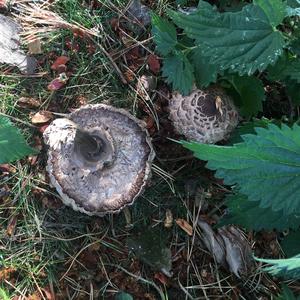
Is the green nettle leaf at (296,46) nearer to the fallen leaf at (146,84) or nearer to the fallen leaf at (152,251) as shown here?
the fallen leaf at (146,84)

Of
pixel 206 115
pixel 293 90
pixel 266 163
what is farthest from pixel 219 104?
pixel 266 163

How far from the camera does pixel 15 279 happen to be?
2.20 meters

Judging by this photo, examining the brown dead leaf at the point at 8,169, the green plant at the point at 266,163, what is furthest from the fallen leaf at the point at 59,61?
the green plant at the point at 266,163

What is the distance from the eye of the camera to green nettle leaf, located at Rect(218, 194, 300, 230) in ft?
5.45

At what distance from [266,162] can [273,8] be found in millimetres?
538

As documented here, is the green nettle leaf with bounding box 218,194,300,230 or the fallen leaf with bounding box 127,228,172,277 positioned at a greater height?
the green nettle leaf with bounding box 218,194,300,230

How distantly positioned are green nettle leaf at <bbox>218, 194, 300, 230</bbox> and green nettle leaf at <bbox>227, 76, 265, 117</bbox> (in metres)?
0.44

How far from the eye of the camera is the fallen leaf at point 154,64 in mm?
2287

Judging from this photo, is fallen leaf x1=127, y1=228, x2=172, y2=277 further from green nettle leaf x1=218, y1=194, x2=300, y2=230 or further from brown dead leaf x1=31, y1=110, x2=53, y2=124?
brown dead leaf x1=31, y1=110, x2=53, y2=124

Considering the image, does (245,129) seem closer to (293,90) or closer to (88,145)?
(293,90)

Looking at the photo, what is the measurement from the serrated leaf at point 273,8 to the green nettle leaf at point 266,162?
1.44 ft

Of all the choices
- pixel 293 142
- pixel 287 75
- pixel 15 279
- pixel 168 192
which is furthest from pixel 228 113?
pixel 15 279

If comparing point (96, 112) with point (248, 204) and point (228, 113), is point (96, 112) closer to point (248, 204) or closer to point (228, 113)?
point (228, 113)

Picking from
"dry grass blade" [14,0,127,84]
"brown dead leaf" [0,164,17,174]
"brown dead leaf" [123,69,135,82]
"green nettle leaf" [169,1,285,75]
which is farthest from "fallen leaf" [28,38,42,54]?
"green nettle leaf" [169,1,285,75]
